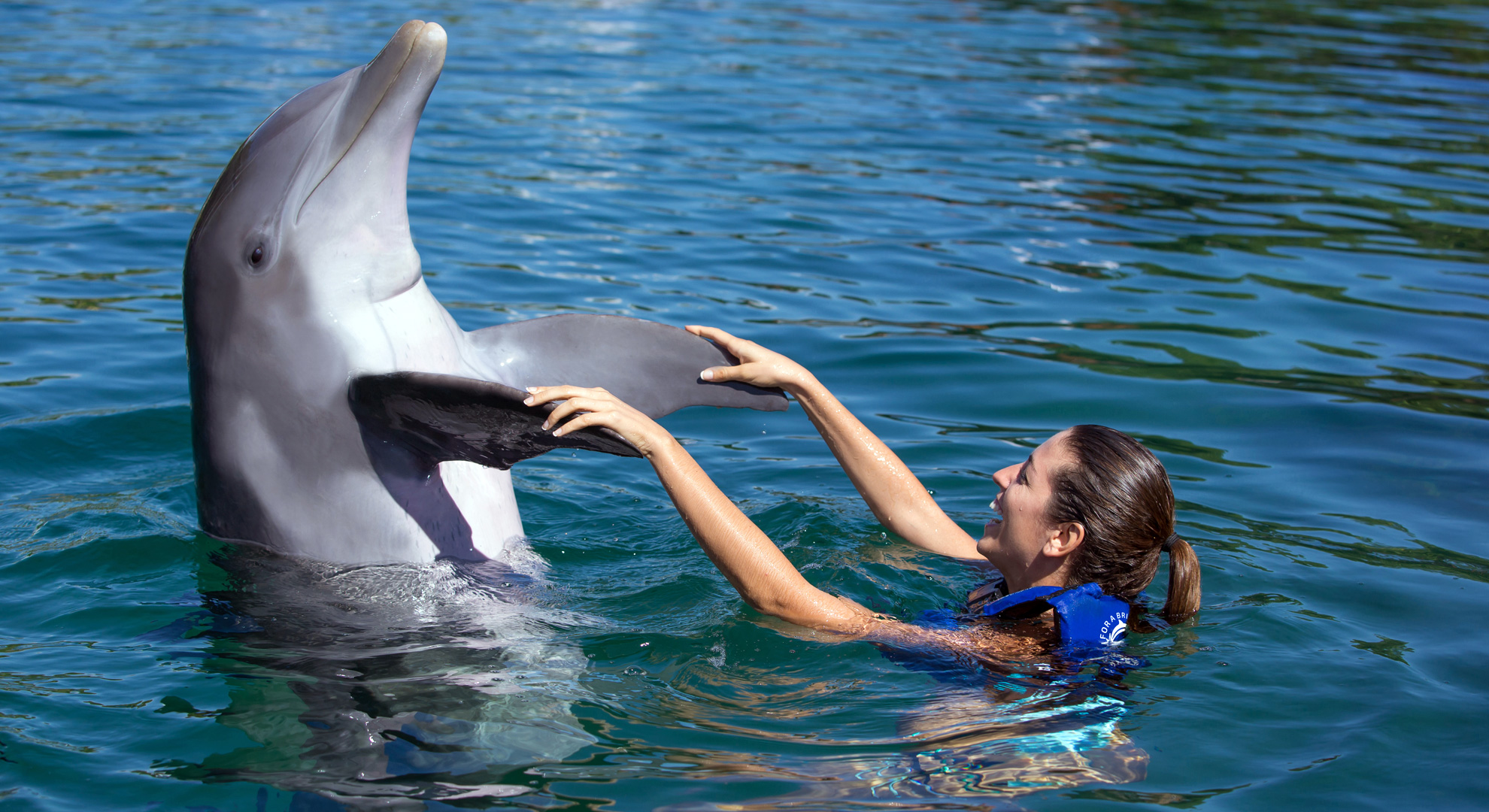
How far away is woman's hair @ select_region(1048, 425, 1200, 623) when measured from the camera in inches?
155

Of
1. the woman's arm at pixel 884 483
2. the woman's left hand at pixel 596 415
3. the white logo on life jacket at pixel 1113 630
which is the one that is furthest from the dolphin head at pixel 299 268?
the white logo on life jacket at pixel 1113 630

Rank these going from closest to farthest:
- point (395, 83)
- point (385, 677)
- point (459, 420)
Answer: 1. point (459, 420)
2. point (385, 677)
3. point (395, 83)

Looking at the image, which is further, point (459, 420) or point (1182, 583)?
point (1182, 583)

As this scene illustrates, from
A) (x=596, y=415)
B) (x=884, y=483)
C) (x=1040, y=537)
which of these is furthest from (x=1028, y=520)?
(x=596, y=415)

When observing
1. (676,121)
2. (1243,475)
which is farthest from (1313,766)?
(676,121)

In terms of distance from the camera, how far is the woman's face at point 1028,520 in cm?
405

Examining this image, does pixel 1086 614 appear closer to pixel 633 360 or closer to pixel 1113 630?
pixel 1113 630

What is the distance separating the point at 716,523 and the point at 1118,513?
1.24 metres

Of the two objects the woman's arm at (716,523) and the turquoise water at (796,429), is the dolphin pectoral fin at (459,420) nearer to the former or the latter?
the woman's arm at (716,523)

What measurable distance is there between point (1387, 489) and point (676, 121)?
8702mm

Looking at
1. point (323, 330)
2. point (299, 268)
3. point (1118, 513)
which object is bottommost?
point (1118, 513)

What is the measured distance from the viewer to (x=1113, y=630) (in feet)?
12.8

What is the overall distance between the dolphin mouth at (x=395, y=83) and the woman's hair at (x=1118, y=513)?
2237 millimetres

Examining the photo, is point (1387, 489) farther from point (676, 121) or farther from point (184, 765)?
point (676, 121)
